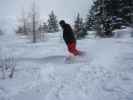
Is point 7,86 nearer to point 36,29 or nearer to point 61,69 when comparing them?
point 61,69

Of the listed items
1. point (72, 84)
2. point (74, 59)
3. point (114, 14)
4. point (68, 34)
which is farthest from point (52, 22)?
point (72, 84)

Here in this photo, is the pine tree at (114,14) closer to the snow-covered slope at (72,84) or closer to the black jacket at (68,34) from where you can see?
the black jacket at (68,34)

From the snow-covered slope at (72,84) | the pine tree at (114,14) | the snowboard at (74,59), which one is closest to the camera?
the snow-covered slope at (72,84)

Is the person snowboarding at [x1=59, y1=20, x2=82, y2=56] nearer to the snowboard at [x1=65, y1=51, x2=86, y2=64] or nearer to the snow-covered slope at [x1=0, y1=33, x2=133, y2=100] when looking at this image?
the snowboard at [x1=65, y1=51, x2=86, y2=64]

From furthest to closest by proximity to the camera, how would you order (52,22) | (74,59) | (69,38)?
(52,22), (69,38), (74,59)

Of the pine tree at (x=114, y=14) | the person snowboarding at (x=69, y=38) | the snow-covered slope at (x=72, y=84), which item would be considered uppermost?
the pine tree at (x=114, y=14)

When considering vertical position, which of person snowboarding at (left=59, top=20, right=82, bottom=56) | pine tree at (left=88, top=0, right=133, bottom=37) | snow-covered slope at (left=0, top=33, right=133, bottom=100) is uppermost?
pine tree at (left=88, top=0, right=133, bottom=37)

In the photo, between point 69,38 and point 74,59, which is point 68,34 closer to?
point 69,38

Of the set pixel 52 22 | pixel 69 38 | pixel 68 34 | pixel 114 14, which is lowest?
pixel 69 38

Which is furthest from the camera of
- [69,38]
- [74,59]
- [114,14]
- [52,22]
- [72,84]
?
[52,22]

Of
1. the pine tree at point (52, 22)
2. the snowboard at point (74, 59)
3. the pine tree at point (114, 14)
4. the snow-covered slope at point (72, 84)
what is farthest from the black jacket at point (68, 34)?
the pine tree at point (52, 22)

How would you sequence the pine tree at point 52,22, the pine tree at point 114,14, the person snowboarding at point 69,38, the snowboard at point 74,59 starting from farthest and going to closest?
the pine tree at point 52,22 < the pine tree at point 114,14 < the person snowboarding at point 69,38 < the snowboard at point 74,59

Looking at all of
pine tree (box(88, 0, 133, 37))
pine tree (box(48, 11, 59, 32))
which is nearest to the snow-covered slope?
pine tree (box(88, 0, 133, 37))

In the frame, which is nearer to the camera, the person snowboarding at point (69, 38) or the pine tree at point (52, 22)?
the person snowboarding at point (69, 38)
